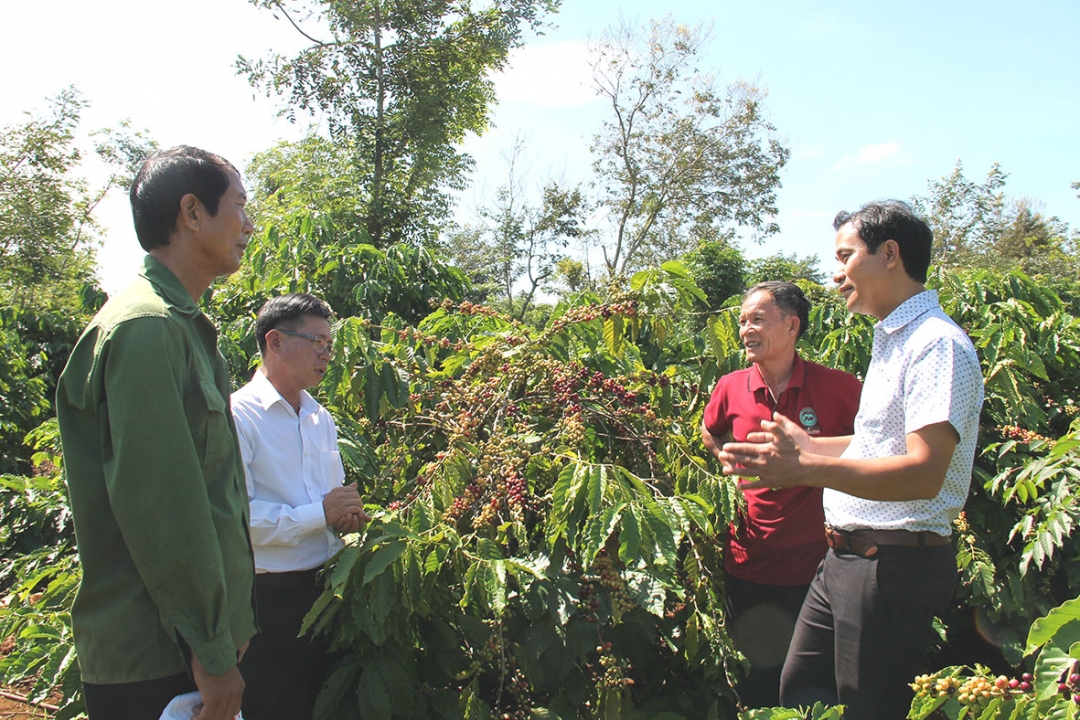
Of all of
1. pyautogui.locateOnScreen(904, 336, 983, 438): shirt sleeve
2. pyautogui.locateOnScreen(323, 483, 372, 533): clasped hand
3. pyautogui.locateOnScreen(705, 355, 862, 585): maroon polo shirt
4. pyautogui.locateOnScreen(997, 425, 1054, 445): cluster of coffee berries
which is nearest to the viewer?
pyautogui.locateOnScreen(904, 336, 983, 438): shirt sleeve

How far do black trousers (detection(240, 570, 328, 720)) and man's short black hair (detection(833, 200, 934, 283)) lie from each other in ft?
5.71

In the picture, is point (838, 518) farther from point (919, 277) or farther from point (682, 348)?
point (682, 348)

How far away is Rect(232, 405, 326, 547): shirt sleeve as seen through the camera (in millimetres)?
2004

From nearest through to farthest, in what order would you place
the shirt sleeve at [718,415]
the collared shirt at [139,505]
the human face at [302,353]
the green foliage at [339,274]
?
the collared shirt at [139,505] < the human face at [302,353] < the shirt sleeve at [718,415] < the green foliage at [339,274]

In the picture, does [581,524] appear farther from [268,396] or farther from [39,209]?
[39,209]

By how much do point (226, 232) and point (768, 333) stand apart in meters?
1.75

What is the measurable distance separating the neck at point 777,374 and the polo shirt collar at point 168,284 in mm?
1853

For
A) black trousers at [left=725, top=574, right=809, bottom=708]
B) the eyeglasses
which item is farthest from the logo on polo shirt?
the eyeglasses

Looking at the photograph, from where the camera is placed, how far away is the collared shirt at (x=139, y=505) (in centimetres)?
127

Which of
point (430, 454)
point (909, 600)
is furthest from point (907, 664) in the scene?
point (430, 454)

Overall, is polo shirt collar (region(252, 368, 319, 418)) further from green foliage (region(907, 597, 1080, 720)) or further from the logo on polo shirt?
green foliage (region(907, 597, 1080, 720))

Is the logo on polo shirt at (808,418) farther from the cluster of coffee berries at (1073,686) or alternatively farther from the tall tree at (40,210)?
the tall tree at (40,210)

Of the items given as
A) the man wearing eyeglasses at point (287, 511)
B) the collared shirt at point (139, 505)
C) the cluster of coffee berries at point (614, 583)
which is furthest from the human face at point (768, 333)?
the collared shirt at point (139, 505)

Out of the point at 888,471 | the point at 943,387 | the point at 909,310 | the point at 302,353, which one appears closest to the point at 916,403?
the point at 943,387
